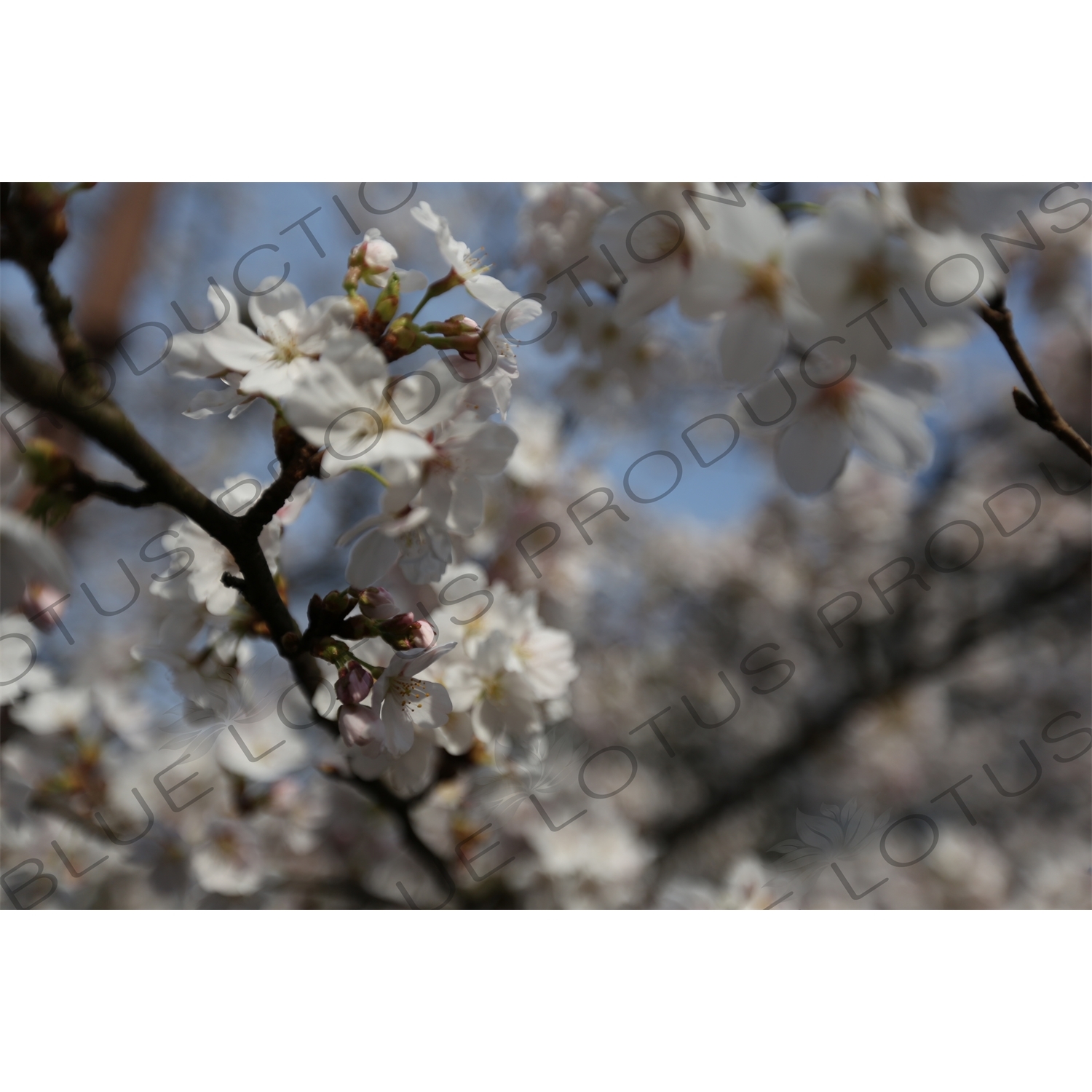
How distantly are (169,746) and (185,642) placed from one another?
0.77m

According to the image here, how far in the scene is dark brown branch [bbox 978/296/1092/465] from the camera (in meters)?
0.57

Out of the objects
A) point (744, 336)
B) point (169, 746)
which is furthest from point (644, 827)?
point (744, 336)

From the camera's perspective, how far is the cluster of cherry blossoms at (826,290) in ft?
1.53

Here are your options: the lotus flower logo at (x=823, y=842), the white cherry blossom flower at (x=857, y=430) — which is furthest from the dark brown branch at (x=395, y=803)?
the lotus flower logo at (x=823, y=842)

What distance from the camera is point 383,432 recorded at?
1.66 ft

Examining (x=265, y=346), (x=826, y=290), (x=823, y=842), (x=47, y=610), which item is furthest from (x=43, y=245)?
(x=823, y=842)

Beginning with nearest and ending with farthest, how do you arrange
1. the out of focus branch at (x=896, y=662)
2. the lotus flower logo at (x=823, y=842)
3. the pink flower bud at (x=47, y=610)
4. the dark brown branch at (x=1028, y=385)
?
1. the dark brown branch at (x=1028, y=385)
2. the pink flower bud at (x=47, y=610)
3. the lotus flower logo at (x=823, y=842)
4. the out of focus branch at (x=896, y=662)

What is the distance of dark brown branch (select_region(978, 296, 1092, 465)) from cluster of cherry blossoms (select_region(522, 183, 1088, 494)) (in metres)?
0.02

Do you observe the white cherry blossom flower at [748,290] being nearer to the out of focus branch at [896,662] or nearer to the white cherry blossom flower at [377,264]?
the white cherry blossom flower at [377,264]

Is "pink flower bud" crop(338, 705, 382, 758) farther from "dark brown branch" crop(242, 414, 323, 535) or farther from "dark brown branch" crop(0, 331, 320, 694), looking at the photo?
"dark brown branch" crop(242, 414, 323, 535)

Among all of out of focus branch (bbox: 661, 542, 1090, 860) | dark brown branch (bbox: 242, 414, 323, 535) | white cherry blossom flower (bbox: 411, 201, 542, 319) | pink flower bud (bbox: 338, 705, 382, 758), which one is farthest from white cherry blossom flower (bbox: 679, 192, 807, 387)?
out of focus branch (bbox: 661, 542, 1090, 860)

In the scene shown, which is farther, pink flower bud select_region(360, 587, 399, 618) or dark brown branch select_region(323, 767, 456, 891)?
dark brown branch select_region(323, 767, 456, 891)

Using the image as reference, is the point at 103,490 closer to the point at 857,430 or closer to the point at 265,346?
the point at 265,346

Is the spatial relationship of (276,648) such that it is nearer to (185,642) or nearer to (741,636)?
(185,642)
